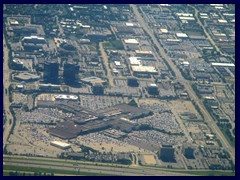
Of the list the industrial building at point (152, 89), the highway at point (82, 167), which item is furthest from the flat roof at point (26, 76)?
the highway at point (82, 167)

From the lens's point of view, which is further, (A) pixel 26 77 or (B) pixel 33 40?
(B) pixel 33 40

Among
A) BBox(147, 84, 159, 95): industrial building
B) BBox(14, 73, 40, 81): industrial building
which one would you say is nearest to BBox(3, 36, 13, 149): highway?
BBox(14, 73, 40, 81): industrial building

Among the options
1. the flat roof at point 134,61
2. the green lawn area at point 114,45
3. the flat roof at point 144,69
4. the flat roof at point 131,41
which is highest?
the flat roof at point 144,69

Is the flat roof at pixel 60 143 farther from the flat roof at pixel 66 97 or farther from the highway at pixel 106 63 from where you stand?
the highway at pixel 106 63

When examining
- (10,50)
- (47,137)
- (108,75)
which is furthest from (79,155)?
(10,50)

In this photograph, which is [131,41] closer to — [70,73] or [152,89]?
[70,73]

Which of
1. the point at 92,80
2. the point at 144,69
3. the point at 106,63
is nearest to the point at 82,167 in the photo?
the point at 92,80
